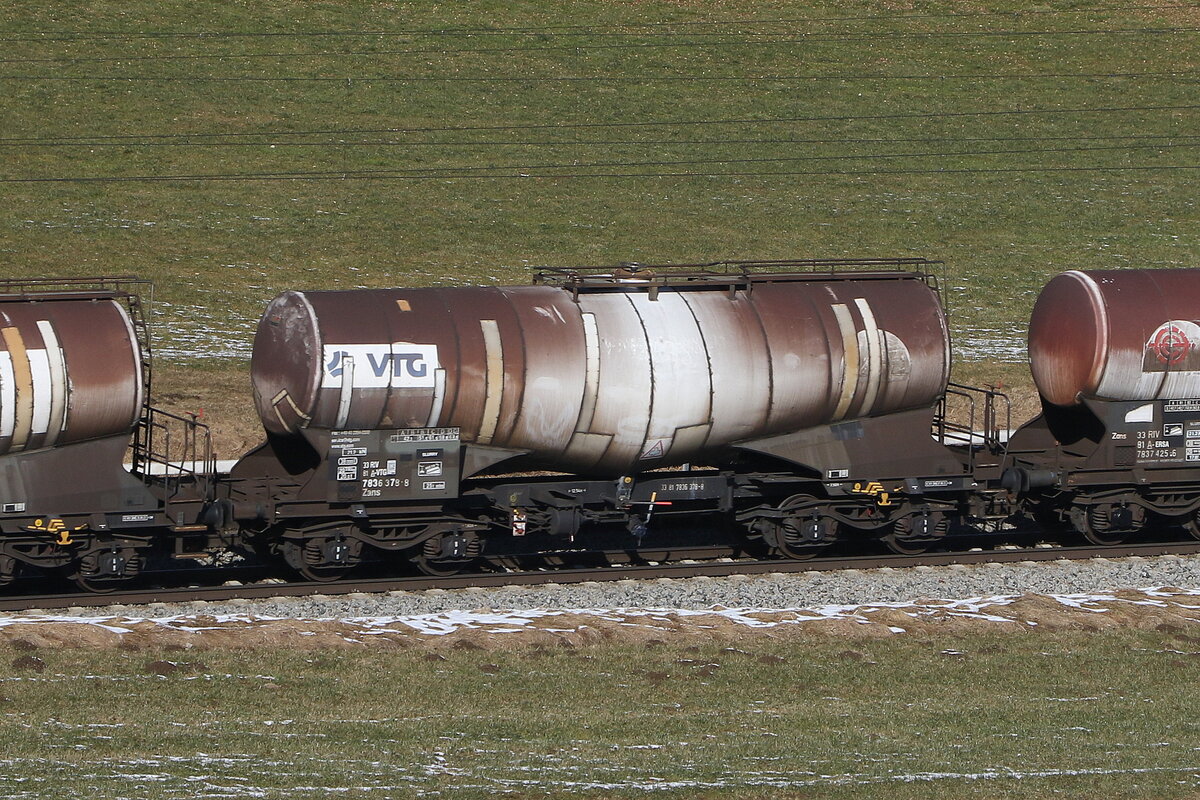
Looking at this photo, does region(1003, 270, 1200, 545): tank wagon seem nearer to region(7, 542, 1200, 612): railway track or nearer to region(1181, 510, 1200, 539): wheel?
region(1181, 510, 1200, 539): wheel

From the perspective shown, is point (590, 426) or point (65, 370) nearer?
point (65, 370)

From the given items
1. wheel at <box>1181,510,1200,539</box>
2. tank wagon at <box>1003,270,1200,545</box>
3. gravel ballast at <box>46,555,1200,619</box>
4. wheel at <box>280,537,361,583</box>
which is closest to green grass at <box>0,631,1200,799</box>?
gravel ballast at <box>46,555,1200,619</box>

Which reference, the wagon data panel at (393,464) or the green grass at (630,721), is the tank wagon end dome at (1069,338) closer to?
the green grass at (630,721)

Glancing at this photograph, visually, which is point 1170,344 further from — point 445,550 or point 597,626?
point 445,550

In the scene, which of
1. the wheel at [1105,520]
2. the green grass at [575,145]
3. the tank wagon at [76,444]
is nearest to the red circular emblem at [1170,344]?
the wheel at [1105,520]

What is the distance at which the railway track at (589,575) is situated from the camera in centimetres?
2109

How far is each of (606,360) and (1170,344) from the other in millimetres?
8624

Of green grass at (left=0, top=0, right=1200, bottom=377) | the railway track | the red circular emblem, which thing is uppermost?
green grass at (left=0, top=0, right=1200, bottom=377)

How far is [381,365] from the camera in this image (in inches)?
815

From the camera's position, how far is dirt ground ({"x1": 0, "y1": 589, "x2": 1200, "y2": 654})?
1883 centimetres

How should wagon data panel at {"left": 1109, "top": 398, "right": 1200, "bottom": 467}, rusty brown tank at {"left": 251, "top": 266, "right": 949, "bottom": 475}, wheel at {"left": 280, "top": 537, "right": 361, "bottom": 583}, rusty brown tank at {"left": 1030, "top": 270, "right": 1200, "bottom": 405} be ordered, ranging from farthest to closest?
wagon data panel at {"left": 1109, "top": 398, "right": 1200, "bottom": 467} < rusty brown tank at {"left": 1030, "top": 270, "right": 1200, "bottom": 405} < wheel at {"left": 280, "top": 537, "right": 361, "bottom": 583} < rusty brown tank at {"left": 251, "top": 266, "right": 949, "bottom": 475}

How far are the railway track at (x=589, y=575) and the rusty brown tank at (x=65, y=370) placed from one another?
2.21m


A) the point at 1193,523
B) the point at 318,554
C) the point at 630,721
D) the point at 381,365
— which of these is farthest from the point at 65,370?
the point at 1193,523

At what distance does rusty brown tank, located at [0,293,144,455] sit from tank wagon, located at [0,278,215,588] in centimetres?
1
